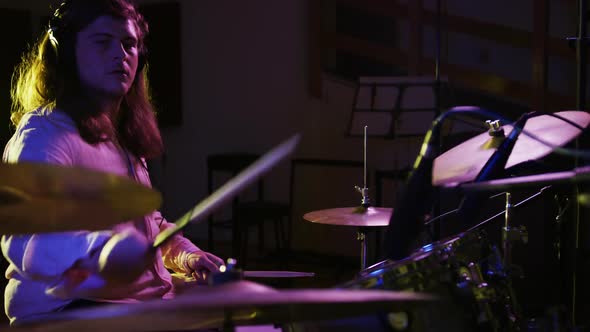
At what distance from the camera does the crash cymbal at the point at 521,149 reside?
149cm

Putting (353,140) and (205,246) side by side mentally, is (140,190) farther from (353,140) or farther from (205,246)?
(205,246)

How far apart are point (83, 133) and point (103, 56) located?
0.20 meters

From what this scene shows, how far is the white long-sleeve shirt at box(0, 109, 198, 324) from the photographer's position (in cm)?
138

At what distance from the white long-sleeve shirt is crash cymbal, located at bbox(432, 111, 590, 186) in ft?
2.46

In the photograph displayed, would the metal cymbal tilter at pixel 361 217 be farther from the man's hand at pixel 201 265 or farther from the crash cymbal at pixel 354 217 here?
the man's hand at pixel 201 265

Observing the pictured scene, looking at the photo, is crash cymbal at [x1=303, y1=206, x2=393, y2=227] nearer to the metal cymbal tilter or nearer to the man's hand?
the metal cymbal tilter

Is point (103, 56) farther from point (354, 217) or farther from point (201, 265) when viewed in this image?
point (354, 217)

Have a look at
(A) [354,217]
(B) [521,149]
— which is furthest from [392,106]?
(B) [521,149]

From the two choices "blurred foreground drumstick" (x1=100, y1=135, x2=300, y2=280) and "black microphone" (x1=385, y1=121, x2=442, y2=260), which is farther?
"black microphone" (x1=385, y1=121, x2=442, y2=260)

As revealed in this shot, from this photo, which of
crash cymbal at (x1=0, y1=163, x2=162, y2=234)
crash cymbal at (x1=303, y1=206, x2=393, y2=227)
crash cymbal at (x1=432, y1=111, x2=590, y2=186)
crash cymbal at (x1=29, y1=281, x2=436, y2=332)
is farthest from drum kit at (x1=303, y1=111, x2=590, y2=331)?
crash cymbal at (x1=303, y1=206, x2=393, y2=227)

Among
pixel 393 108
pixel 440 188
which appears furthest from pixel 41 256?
pixel 393 108

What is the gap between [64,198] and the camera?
107cm

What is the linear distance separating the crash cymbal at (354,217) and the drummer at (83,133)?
0.58 metres

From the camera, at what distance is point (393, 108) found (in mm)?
4086
